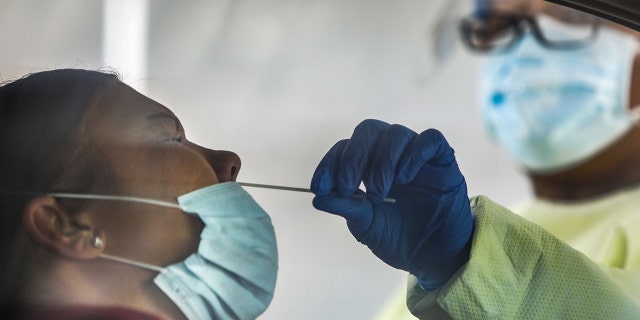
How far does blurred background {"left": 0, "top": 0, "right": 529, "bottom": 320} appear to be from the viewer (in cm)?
63

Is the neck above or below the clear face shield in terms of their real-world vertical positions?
below

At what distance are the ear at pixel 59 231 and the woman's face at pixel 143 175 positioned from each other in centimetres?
1

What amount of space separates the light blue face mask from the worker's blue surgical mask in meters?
0.76

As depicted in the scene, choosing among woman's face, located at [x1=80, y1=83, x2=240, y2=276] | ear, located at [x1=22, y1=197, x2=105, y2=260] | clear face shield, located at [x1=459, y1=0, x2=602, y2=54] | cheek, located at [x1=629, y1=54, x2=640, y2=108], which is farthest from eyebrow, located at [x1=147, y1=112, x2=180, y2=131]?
cheek, located at [x1=629, y1=54, x2=640, y2=108]

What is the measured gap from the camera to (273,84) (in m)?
0.67

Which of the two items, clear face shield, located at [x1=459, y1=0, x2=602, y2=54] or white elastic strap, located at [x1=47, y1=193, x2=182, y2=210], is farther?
clear face shield, located at [x1=459, y1=0, x2=602, y2=54]

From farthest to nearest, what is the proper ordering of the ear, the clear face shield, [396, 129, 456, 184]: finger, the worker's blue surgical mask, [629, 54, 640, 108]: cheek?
[629, 54, 640, 108]: cheek < the worker's blue surgical mask < the clear face shield < [396, 129, 456, 184]: finger < the ear

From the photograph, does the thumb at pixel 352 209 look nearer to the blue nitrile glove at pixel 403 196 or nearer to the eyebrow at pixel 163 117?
the blue nitrile glove at pixel 403 196

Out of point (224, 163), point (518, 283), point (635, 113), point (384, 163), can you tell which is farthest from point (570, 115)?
point (224, 163)

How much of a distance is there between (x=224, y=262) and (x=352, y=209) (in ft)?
0.44

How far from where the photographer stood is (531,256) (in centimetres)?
74

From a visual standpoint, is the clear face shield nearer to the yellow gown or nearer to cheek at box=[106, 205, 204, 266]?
the yellow gown

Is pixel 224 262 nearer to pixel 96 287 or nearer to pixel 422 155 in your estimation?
pixel 96 287

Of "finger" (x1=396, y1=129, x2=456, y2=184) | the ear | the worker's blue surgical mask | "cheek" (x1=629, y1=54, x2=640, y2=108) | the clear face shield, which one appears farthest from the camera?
"cheek" (x1=629, y1=54, x2=640, y2=108)
